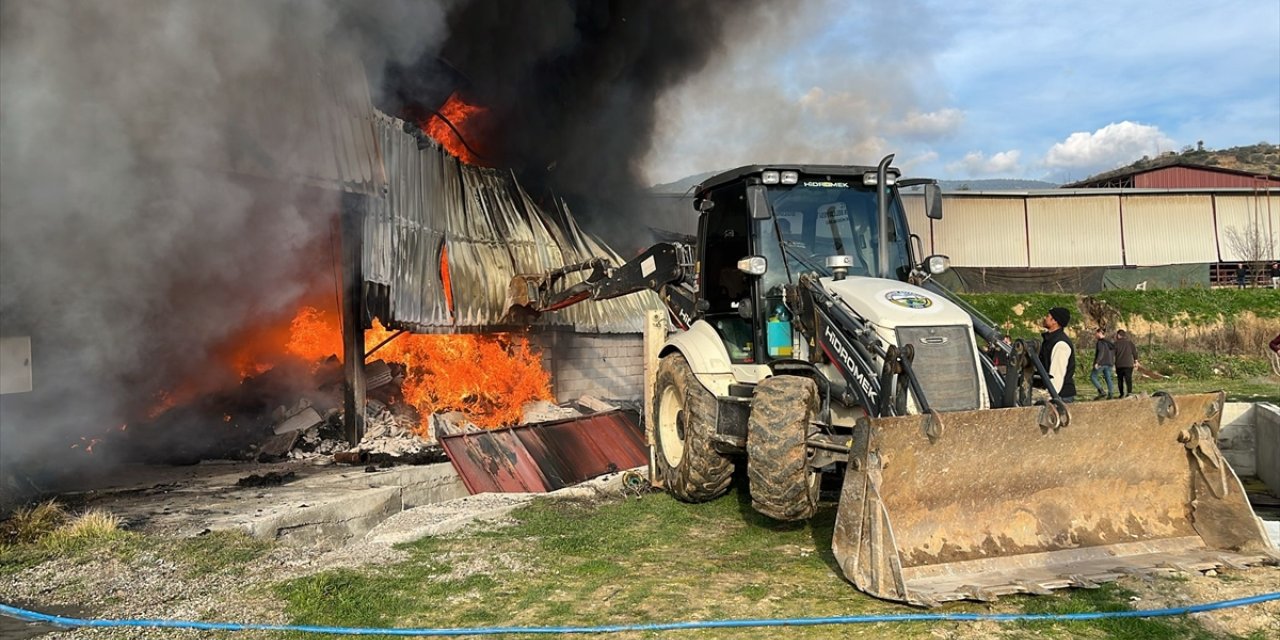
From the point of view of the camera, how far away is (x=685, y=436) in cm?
754

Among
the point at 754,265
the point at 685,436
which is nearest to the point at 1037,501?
the point at 754,265

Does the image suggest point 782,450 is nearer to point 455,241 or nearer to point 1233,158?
point 455,241

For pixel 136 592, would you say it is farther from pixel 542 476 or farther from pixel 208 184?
pixel 542 476

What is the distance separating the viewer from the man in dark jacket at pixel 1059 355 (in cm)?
887

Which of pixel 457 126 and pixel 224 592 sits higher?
pixel 457 126

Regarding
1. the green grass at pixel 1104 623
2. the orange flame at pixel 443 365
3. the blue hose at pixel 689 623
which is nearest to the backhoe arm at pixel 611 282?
the orange flame at pixel 443 365

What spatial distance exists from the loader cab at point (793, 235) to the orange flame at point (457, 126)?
6.90m

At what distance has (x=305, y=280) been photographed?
11.1 m

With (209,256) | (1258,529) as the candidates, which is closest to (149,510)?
(209,256)

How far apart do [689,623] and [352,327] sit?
7404 mm

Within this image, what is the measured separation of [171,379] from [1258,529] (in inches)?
441

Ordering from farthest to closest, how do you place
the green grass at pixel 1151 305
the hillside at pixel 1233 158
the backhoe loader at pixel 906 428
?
the hillside at pixel 1233 158
the green grass at pixel 1151 305
the backhoe loader at pixel 906 428

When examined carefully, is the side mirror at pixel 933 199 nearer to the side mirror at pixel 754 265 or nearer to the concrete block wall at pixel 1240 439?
the side mirror at pixel 754 265

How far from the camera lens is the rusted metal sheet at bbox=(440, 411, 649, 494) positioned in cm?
948
